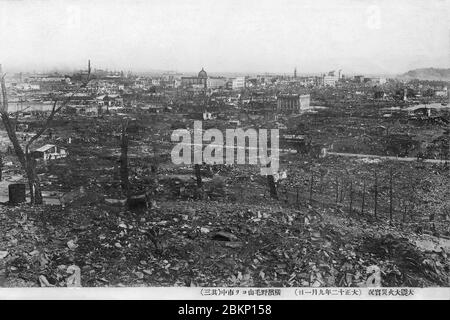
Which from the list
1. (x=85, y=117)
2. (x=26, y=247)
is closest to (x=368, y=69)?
(x=85, y=117)

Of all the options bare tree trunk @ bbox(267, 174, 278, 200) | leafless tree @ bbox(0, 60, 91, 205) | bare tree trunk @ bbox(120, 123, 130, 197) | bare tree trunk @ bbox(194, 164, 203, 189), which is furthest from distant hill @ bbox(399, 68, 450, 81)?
leafless tree @ bbox(0, 60, 91, 205)

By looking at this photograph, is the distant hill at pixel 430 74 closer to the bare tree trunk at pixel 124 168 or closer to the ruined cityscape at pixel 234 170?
the ruined cityscape at pixel 234 170

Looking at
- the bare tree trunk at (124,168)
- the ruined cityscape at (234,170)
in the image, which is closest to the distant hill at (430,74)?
the ruined cityscape at (234,170)

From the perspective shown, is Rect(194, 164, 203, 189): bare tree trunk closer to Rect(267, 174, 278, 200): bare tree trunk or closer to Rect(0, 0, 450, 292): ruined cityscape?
Rect(0, 0, 450, 292): ruined cityscape

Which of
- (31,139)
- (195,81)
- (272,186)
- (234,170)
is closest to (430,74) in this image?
(272,186)

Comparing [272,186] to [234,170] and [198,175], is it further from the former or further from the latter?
[198,175]

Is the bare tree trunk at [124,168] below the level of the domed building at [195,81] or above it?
below
